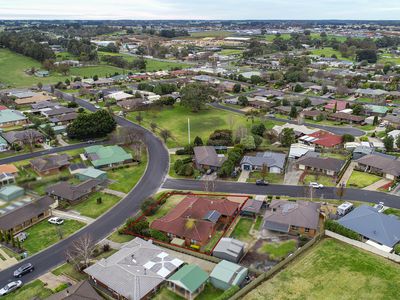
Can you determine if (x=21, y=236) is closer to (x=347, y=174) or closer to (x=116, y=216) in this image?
(x=116, y=216)

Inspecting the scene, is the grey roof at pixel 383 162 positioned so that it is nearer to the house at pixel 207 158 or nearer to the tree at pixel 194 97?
the house at pixel 207 158

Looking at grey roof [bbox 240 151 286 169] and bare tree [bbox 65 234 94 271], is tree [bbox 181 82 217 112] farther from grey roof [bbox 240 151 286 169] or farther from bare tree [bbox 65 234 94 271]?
bare tree [bbox 65 234 94 271]

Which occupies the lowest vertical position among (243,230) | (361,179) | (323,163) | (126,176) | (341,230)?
(243,230)

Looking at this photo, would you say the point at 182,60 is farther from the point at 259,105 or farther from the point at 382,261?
the point at 382,261

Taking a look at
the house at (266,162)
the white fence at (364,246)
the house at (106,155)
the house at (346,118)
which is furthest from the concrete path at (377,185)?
the house at (106,155)

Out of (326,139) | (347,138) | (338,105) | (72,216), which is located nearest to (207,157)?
(72,216)
